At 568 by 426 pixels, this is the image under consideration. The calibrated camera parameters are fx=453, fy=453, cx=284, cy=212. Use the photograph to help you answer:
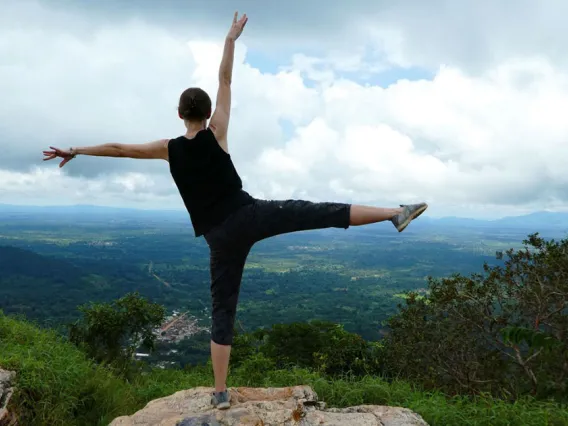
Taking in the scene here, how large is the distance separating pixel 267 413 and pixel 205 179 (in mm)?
2000

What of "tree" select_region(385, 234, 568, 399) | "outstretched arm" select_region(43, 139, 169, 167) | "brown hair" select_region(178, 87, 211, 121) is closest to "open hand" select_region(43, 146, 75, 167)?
"outstretched arm" select_region(43, 139, 169, 167)

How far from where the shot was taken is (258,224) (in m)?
3.45

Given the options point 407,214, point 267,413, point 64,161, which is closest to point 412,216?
point 407,214

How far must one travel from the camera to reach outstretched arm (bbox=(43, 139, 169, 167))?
3594mm

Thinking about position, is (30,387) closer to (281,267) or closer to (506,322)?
(506,322)

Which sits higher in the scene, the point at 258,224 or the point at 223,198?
the point at 223,198

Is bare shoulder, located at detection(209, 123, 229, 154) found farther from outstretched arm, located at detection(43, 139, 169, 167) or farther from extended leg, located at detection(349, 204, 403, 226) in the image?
extended leg, located at detection(349, 204, 403, 226)

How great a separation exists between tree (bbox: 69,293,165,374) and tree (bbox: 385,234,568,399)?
6.35 metres

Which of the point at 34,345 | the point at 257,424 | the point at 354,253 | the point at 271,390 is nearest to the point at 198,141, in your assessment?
the point at 257,424

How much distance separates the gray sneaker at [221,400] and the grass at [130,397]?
3.51ft

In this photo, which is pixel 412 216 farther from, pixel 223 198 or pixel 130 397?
pixel 130 397

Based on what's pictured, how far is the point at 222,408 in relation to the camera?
12.7 feet

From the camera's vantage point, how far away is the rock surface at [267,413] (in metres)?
3.65

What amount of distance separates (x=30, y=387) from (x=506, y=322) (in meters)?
9.35
